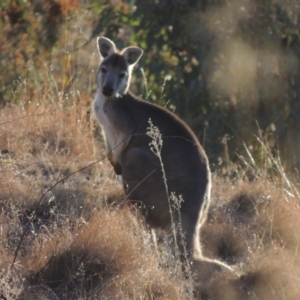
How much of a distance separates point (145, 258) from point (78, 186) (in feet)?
6.42

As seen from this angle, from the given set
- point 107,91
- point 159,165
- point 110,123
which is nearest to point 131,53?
point 107,91

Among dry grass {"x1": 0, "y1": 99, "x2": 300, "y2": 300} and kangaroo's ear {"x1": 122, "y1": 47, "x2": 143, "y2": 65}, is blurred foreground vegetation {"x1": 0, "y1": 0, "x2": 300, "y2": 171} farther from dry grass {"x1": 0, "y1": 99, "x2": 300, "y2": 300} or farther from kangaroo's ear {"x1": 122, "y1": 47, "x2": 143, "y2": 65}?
dry grass {"x1": 0, "y1": 99, "x2": 300, "y2": 300}

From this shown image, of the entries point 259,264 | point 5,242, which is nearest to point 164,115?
point 259,264

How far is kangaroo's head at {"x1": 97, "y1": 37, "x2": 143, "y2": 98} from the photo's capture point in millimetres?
8453

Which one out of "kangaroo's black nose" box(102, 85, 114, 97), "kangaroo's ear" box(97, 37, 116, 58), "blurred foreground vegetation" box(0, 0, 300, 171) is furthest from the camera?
"blurred foreground vegetation" box(0, 0, 300, 171)

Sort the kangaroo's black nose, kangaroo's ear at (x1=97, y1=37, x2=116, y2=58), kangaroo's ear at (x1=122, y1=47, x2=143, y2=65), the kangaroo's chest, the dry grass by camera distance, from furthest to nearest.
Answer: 1. kangaroo's ear at (x1=97, y1=37, x2=116, y2=58)
2. kangaroo's ear at (x1=122, y1=47, x2=143, y2=65)
3. the kangaroo's black nose
4. the kangaroo's chest
5. the dry grass

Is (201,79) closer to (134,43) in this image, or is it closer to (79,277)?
(134,43)

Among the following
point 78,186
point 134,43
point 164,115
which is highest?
point 164,115

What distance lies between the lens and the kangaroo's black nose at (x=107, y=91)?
8.37 m

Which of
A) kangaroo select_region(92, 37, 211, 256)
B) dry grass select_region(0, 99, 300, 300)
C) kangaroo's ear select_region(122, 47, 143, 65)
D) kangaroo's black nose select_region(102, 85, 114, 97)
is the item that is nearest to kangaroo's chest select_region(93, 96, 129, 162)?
kangaroo select_region(92, 37, 211, 256)

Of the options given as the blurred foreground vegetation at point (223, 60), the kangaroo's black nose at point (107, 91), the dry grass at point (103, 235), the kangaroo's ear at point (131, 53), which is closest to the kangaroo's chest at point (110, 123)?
the kangaroo's black nose at point (107, 91)

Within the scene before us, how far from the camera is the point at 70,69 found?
11109 millimetres

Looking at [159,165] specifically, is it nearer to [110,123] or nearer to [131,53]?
[110,123]

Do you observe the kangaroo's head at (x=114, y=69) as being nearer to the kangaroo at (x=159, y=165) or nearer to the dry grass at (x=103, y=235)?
the kangaroo at (x=159, y=165)
